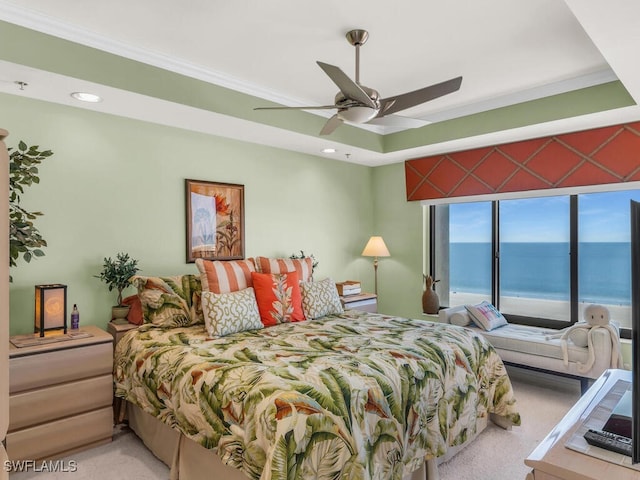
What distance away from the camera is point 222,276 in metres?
3.15

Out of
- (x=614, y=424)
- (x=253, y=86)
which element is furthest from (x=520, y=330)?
(x=253, y=86)

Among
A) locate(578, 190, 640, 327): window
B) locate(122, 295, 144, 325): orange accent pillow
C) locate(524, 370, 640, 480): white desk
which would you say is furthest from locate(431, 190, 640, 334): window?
locate(122, 295, 144, 325): orange accent pillow

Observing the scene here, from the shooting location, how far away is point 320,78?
332 centimetres

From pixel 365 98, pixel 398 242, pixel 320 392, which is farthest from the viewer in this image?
pixel 398 242

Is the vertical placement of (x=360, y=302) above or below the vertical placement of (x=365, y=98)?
below

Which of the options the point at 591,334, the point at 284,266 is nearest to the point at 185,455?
the point at 284,266

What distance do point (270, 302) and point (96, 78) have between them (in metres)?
1.98

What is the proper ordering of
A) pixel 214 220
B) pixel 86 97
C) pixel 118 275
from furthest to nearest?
pixel 214 220, pixel 118 275, pixel 86 97

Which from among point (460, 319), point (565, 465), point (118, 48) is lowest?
point (460, 319)

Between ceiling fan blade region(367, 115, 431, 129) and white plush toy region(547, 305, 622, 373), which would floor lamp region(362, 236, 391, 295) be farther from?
ceiling fan blade region(367, 115, 431, 129)

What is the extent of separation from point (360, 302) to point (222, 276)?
195cm

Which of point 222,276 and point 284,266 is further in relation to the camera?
point 284,266

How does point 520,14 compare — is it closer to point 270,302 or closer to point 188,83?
point 188,83

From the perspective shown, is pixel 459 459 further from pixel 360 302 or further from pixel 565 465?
pixel 360 302
